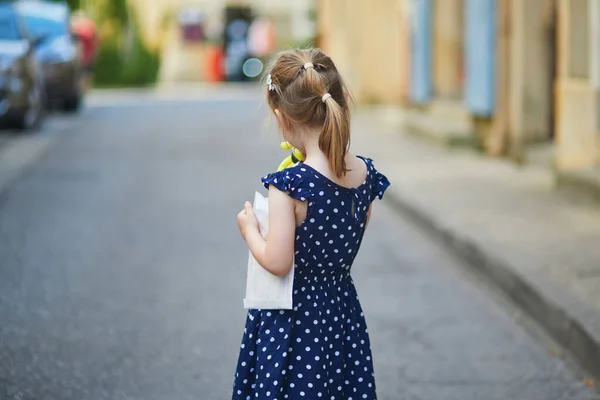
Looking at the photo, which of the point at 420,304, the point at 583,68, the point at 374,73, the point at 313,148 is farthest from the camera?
the point at 374,73

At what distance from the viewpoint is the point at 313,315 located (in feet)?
11.8

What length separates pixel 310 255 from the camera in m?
3.58

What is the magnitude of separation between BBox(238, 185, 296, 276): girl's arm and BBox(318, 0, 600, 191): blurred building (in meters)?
6.52

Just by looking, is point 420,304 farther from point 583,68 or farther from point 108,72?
point 108,72

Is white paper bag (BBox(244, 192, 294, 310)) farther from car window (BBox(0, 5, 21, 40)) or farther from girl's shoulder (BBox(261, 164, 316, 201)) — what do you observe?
car window (BBox(0, 5, 21, 40))

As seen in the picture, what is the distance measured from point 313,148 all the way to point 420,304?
328 cm

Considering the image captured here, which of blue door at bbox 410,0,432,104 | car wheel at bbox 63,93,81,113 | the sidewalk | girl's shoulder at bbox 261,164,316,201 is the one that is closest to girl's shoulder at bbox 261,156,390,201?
girl's shoulder at bbox 261,164,316,201

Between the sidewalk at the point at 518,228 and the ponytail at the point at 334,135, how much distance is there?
213cm

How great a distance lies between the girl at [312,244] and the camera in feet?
11.3

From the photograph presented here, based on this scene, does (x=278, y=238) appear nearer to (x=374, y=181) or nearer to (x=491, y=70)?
(x=374, y=181)

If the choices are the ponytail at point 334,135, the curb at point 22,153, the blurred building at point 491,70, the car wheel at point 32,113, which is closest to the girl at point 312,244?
the ponytail at point 334,135

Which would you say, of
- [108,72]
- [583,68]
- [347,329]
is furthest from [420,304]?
[108,72]

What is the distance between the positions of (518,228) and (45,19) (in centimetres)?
1520

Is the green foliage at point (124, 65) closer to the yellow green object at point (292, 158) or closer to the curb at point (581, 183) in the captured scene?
the curb at point (581, 183)
